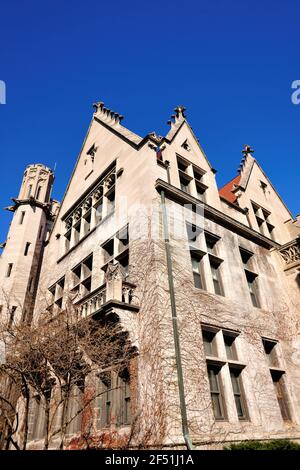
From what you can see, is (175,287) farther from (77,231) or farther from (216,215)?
(77,231)

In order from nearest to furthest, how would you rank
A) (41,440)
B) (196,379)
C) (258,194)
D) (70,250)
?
(196,379) → (41,440) → (70,250) → (258,194)

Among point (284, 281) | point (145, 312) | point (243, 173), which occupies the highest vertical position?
point (243, 173)

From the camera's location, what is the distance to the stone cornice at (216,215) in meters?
12.1

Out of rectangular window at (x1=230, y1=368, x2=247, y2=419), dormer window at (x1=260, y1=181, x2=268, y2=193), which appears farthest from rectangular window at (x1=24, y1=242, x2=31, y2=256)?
dormer window at (x1=260, y1=181, x2=268, y2=193)

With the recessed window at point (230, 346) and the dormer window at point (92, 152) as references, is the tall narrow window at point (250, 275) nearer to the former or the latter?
the recessed window at point (230, 346)

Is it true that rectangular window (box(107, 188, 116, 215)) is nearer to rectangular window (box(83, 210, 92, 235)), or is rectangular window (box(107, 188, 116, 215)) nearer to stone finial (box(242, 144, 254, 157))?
rectangular window (box(83, 210, 92, 235))

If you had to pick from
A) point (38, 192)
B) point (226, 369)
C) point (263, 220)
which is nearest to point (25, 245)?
point (38, 192)

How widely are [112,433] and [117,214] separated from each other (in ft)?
26.2

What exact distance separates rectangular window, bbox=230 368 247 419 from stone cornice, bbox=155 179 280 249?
20.3 ft

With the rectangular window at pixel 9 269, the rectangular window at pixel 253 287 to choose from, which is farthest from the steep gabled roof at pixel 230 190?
the rectangular window at pixel 9 269

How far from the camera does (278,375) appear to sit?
12.0 metres

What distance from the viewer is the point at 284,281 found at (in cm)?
1550

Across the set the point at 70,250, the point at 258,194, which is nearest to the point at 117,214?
the point at 70,250

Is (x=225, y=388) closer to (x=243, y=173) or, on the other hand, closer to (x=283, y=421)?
(x=283, y=421)
